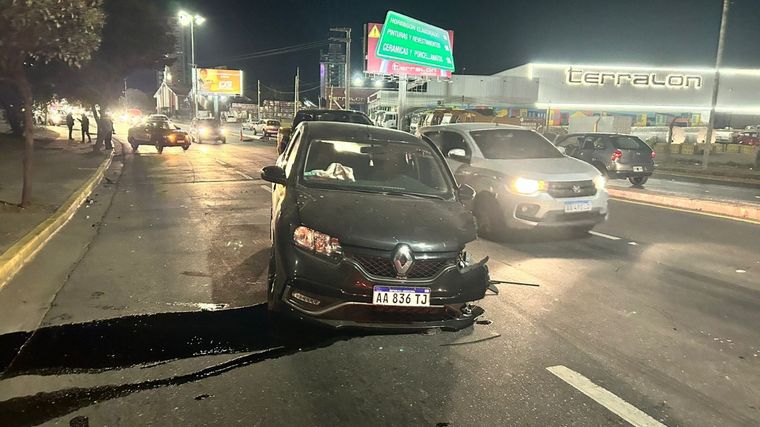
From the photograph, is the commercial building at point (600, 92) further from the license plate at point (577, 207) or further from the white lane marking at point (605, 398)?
the white lane marking at point (605, 398)

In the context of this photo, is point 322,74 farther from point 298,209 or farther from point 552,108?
point 298,209

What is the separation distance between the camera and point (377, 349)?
450 cm

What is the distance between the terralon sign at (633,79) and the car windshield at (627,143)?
1761 inches

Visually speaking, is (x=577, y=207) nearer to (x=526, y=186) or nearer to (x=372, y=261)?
(x=526, y=186)

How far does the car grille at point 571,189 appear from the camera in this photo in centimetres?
818

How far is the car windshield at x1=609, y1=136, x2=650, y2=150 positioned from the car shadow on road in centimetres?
1445

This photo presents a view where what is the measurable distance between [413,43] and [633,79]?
1471 inches

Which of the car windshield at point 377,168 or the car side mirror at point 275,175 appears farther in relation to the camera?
the car windshield at point 377,168

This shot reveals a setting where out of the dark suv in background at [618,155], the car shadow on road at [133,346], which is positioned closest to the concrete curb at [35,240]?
the car shadow on road at [133,346]

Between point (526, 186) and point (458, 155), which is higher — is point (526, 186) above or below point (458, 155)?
below

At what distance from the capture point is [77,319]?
5008mm

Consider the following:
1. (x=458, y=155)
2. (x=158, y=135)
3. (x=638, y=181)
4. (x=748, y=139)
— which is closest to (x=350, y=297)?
(x=458, y=155)

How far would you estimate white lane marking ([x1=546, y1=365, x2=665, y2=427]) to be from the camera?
3.46 metres

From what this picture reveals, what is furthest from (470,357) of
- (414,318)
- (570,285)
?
(570,285)
